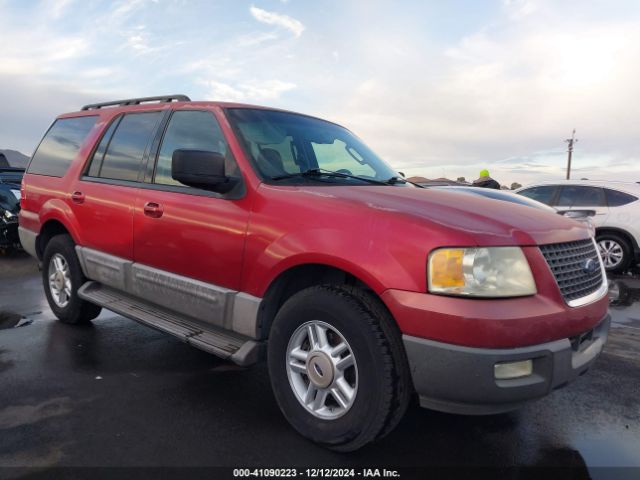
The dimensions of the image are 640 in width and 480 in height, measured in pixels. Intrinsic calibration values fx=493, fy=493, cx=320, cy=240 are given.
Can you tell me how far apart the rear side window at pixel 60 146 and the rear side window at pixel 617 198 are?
890 cm

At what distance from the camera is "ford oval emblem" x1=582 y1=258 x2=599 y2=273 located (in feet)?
8.63

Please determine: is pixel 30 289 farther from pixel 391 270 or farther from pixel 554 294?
pixel 554 294

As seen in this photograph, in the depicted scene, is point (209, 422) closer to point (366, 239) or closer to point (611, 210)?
point (366, 239)

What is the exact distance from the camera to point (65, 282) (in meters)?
4.57

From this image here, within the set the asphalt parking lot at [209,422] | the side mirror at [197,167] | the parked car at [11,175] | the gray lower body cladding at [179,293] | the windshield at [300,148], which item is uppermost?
the windshield at [300,148]

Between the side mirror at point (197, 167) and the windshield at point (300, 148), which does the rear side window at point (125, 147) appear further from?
the side mirror at point (197, 167)

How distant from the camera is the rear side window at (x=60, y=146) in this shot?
4566 millimetres

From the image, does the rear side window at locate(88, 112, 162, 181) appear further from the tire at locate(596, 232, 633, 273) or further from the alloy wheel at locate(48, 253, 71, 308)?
the tire at locate(596, 232, 633, 273)

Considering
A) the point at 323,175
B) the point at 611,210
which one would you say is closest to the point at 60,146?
the point at 323,175

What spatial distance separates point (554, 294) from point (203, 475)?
1.87m

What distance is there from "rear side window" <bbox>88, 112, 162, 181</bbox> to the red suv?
0.02 m

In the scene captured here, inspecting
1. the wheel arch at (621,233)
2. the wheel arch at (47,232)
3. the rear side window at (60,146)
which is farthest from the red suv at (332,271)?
the wheel arch at (621,233)

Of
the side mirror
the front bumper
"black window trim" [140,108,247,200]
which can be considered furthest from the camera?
"black window trim" [140,108,247,200]

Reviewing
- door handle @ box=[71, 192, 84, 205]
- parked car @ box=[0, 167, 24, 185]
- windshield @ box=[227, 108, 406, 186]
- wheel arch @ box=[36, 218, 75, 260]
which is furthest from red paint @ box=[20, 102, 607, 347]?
parked car @ box=[0, 167, 24, 185]
